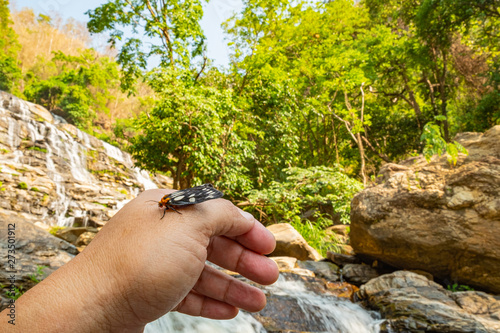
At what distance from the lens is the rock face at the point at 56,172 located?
12.3 metres

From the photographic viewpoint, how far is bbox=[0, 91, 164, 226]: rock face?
→ 1226 centimetres

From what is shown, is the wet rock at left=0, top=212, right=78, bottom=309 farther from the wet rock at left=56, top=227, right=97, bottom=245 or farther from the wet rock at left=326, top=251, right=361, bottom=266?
the wet rock at left=326, top=251, right=361, bottom=266

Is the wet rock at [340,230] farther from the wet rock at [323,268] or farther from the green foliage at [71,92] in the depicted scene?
the green foliage at [71,92]

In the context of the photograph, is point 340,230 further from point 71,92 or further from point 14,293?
point 71,92

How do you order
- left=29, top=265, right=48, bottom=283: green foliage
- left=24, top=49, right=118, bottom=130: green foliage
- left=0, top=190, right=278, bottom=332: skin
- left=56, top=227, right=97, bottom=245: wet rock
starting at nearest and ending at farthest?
left=0, top=190, right=278, bottom=332: skin, left=29, top=265, right=48, bottom=283: green foliage, left=56, top=227, right=97, bottom=245: wet rock, left=24, top=49, right=118, bottom=130: green foliage

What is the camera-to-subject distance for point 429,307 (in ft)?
11.8

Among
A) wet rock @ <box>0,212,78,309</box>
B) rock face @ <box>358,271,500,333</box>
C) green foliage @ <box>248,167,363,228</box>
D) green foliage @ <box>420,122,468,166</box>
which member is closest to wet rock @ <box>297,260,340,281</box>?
rock face @ <box>358,271,500,333</box>

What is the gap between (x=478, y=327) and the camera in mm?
3137

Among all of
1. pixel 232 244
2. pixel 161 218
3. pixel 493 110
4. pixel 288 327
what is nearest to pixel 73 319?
pixel 161 218

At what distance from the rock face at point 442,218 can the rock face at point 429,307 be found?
73cm

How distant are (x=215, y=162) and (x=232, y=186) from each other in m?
0.98

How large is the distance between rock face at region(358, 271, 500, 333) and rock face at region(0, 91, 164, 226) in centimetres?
816

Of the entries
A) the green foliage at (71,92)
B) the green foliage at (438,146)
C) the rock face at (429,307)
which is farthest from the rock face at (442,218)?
the green foliage at (71,92)

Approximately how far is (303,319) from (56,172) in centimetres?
1597
